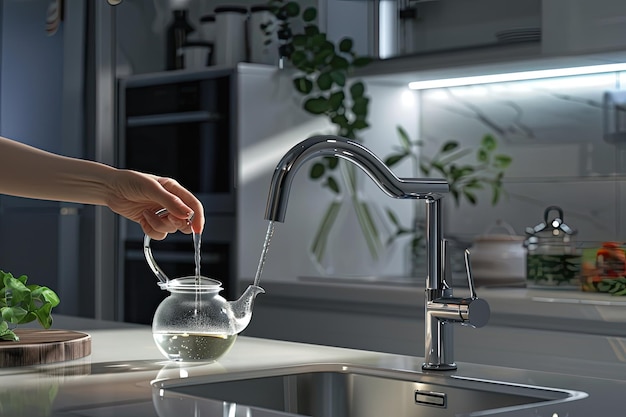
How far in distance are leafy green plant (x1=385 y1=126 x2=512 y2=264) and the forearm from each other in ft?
6.58

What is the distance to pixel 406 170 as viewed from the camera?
3.75 metres

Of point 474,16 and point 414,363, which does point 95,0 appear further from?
point 414,363

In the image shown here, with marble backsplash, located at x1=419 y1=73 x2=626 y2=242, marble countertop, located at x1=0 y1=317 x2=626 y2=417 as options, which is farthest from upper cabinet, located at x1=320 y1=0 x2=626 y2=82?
marble countertop, located at x1=0 y1=317 x2=626 y2=417

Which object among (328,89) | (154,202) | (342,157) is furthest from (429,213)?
(328,89)

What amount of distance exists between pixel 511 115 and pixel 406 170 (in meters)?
0.46

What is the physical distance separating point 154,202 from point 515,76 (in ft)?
6.63

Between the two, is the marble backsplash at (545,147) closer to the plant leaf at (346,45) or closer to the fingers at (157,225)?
the plant leaf at (346,45)

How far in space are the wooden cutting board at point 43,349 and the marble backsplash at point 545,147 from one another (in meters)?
1.98

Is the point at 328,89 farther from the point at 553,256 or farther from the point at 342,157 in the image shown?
the point at 342,157

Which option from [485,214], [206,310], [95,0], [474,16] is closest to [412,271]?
[485,214]

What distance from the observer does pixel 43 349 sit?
1610 mm

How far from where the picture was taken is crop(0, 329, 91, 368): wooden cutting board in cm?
158

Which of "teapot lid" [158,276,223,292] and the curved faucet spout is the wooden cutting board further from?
the curved faucet spout

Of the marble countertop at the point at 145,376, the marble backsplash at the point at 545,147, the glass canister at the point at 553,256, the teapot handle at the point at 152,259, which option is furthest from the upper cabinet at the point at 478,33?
the teapot handle at the point at 152,259
